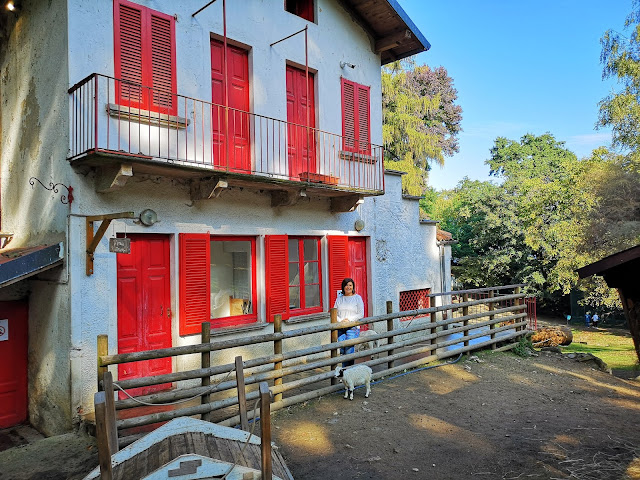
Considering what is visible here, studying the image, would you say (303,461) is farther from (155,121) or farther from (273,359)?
(155,121)

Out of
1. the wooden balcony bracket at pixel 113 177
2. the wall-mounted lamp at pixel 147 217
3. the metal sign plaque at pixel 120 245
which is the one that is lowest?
the metal sign plaque at pixel 120 245

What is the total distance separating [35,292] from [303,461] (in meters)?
5.03

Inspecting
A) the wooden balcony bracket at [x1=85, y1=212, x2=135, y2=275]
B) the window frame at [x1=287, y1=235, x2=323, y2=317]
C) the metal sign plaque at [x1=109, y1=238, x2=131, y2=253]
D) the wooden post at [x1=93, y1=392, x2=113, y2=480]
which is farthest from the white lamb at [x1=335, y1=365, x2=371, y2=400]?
the wooden post at [x1=93, y1=392, x2=113, y2=480]

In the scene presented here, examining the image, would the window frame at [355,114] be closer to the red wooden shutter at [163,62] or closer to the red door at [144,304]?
the red wooden shutter at [163,62]

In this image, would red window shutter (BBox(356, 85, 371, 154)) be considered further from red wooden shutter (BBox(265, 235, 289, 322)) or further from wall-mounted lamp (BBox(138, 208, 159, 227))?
wall-mounted lamp (BBox(138, 208, 159, 227))

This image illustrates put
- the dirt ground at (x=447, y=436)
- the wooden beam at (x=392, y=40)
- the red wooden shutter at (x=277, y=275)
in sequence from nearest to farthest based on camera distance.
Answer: the dirt ground at (x=447, y=436) < the red wooden shutter at (x=277, y=275) < the wooden beam at (x=392, y=40)

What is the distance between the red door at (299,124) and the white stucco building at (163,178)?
0.14ft

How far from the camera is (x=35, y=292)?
710 centimetres

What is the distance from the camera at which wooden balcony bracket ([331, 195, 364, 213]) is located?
32.4 ft

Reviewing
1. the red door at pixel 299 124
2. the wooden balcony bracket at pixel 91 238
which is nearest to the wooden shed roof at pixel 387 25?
the red door at pixel 299 124

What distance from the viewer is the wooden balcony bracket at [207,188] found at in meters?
7.31

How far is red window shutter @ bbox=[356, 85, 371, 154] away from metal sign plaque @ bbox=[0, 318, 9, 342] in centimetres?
781

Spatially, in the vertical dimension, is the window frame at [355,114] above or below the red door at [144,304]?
above

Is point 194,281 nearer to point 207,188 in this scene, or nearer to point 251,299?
point 251,299
